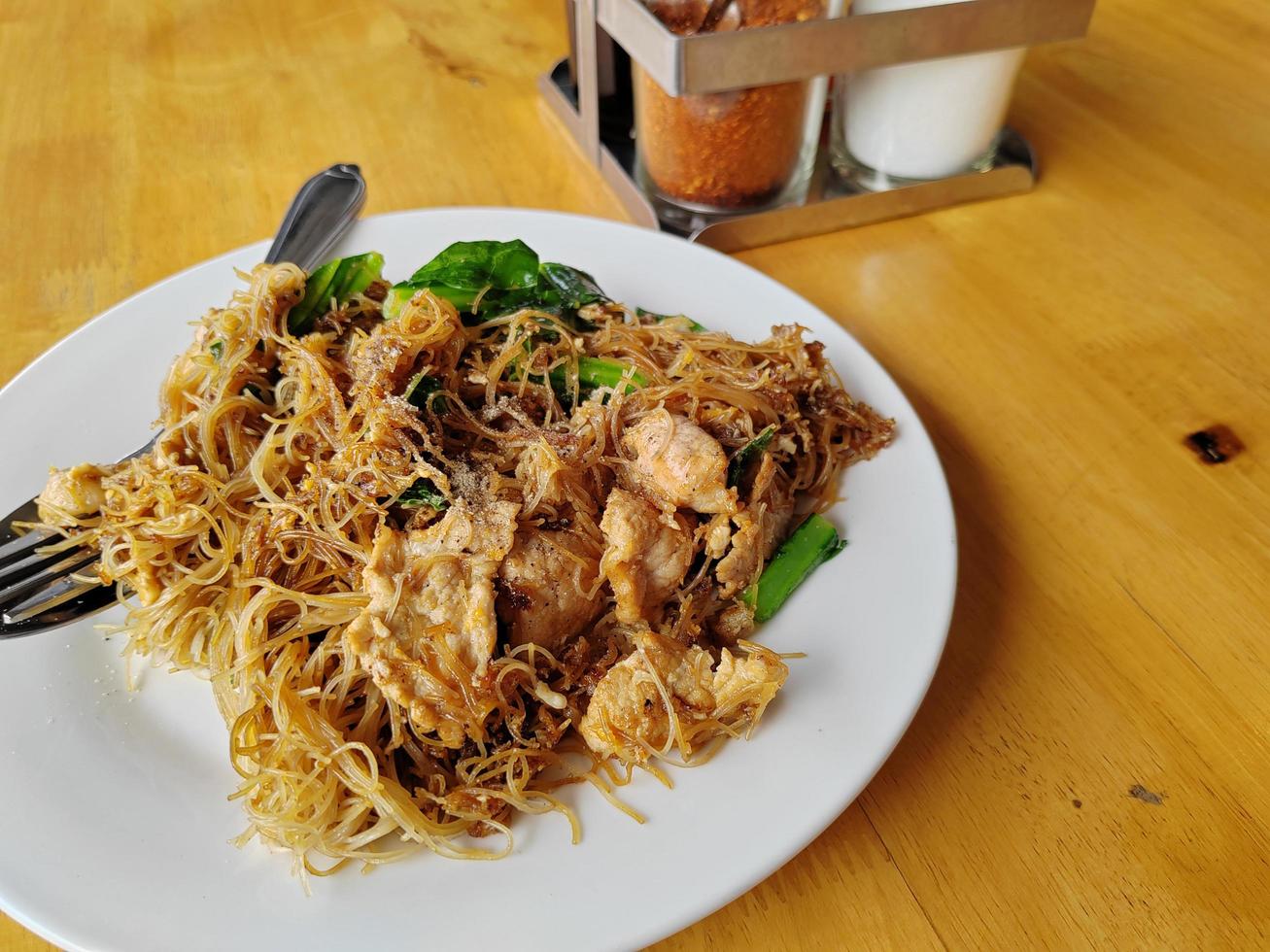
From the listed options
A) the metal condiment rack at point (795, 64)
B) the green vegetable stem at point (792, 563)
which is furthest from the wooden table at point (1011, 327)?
the green vegetable stem at point (792, 563)

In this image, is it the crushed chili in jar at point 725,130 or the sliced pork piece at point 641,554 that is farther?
the crushed chili in jar at point 725,130

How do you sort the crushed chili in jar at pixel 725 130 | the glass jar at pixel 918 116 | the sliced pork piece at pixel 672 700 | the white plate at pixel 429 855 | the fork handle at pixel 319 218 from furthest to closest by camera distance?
the glass jar at pixel 918 116, the crushed chili in jar at pixel 725 130, the fork handle at pixel 319 218, the sliced pork piece at pixel 672 700, the white plate at pixel 429 855

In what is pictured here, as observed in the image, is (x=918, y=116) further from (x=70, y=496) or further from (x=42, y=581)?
(x=42, y=581)

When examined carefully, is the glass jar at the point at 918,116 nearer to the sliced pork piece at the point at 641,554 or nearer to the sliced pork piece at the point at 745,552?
the sliced pork piece at the point at 745,552

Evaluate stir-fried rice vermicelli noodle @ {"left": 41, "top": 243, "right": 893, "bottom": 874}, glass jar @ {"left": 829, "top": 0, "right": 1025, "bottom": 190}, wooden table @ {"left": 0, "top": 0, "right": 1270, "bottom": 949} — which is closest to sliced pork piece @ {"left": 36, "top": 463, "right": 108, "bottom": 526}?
stir-fried rice vermicelli noodle @ {"left": 41, "top": 243, "right": 893, "bottom": 874}

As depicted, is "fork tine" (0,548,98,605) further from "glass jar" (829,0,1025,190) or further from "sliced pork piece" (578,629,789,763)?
"glass jar" (829,0,1025,190)
